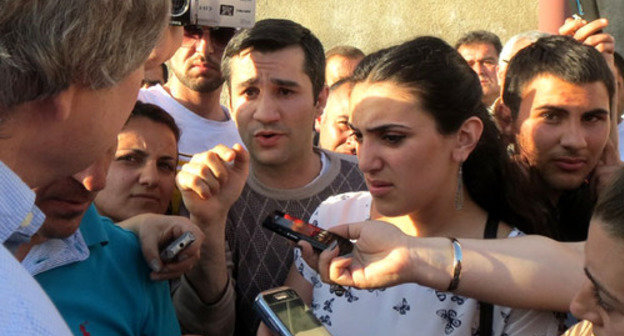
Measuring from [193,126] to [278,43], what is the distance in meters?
0.57

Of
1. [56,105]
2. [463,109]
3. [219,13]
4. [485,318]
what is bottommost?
[485,318]

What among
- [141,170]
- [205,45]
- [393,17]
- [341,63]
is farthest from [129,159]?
[393,17]

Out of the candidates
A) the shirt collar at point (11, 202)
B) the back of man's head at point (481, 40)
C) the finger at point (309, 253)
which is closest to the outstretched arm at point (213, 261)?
the finger at point (309, 253)

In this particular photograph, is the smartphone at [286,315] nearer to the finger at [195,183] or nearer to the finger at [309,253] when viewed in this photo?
the finger at [309,253]

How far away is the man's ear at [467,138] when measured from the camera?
2361 millimetres

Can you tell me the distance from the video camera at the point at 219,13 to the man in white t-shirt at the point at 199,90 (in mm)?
215

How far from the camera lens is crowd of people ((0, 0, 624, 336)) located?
123 cm

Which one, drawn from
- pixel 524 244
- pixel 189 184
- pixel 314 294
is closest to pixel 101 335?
pixel 189 184

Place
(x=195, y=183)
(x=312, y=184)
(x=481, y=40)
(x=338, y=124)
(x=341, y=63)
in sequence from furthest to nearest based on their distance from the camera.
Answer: (x=481, y=40)
(x=341, y=63)
(x=338, y=124)
(x=312, y=184)
(x=195, y=183)

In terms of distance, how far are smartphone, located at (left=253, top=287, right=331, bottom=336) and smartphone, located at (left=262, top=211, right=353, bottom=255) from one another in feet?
0.51

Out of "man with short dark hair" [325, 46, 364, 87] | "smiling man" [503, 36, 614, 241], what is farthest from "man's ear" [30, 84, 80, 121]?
"man with short dark hair" [325, 46, 364, 87]

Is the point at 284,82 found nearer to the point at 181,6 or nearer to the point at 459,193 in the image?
the point at 181,6

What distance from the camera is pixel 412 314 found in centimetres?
213

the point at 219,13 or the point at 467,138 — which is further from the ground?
the point at 219,13
